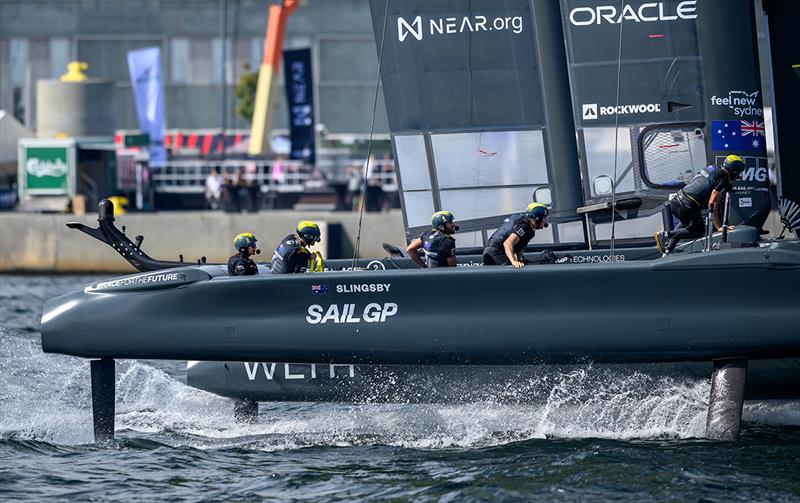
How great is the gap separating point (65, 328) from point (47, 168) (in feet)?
65.2

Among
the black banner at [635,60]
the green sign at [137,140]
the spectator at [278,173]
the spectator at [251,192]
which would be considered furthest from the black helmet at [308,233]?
the green sign at [137,140]

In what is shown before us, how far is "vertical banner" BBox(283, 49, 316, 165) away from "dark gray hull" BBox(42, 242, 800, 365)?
23327 millimetres

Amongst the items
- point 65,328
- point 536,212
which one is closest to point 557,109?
point 536,212

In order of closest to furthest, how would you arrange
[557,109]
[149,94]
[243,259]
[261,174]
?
[243,259] < [557,109] < [261,174] < [149,94]

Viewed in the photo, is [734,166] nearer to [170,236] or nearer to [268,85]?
[170,236]

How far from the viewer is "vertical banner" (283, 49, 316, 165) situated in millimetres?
33406

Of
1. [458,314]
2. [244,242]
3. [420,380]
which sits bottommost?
[420,380]

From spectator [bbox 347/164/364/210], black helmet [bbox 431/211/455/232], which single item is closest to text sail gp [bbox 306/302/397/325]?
black helmet [bbox 431/211/455/232]

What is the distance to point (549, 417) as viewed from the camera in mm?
10078

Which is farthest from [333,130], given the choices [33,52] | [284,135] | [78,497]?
[78,497]

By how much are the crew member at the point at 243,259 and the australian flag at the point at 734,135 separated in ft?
13.4

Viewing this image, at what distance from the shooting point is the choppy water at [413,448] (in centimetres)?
844

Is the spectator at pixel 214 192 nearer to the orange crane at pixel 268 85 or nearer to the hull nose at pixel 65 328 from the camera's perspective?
the orange crane at pixel 268 85

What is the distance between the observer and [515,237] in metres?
10.2
